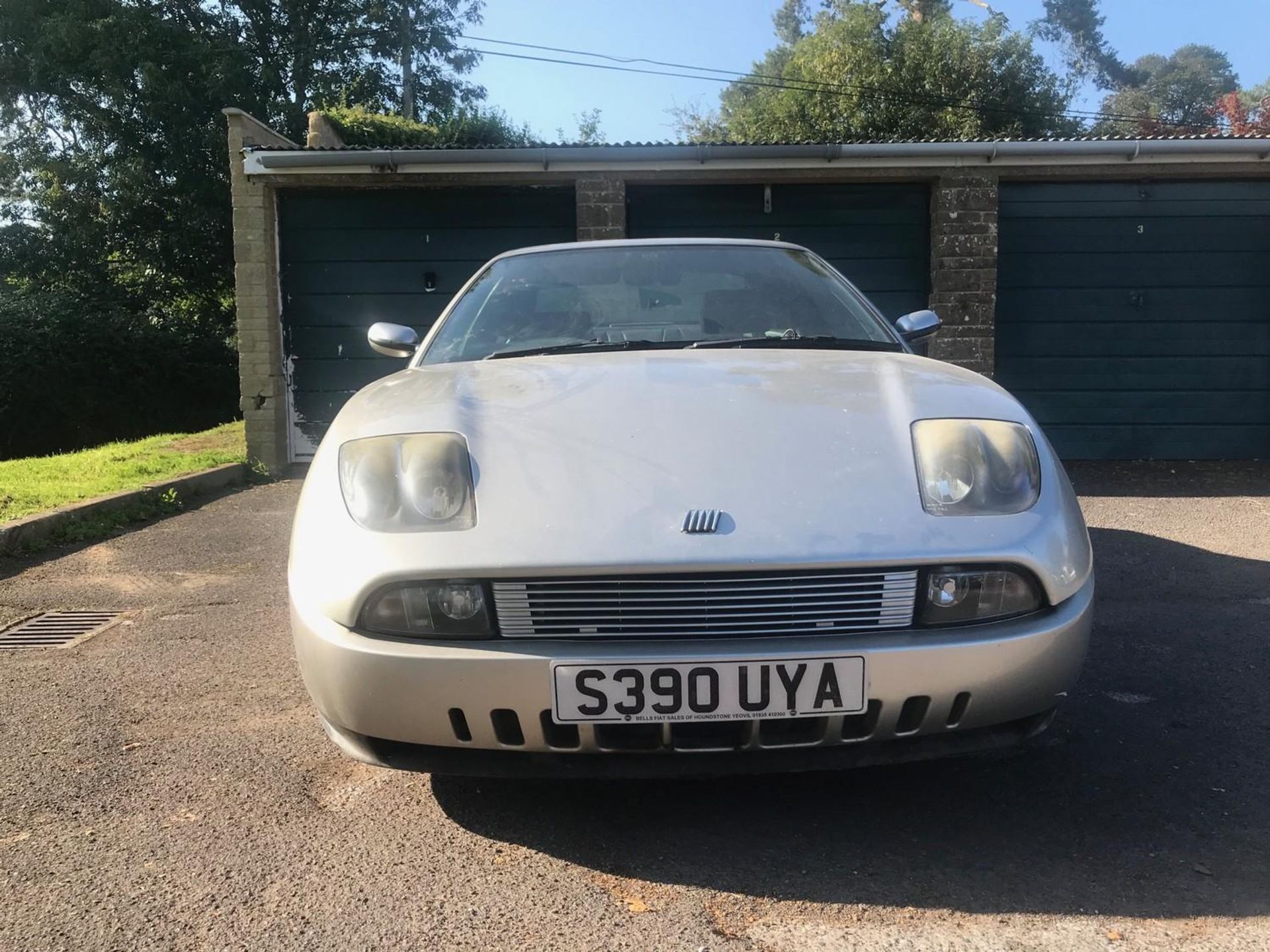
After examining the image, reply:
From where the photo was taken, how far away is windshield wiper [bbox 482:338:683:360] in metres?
2.95

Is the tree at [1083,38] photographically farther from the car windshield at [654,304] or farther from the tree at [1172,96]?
the car windshield at [654,304]

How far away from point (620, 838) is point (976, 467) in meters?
1.09

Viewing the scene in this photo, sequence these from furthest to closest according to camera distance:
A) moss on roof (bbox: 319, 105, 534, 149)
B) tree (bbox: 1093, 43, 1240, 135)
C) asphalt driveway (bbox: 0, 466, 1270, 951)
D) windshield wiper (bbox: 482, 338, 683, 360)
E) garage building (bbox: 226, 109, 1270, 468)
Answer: tree (bbox: 1093, 43, 1240, 135), moss on roof (bbox: 319, 105, 534, 149), garage building (bbox: 226, 109, 1270, 468), windshield wiper (bbox: 482, 338, 683, 360), asphalt driveway (bbox: 0, 466, 1270, 951)

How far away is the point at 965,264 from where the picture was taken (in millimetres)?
8727

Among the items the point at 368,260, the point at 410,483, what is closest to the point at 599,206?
the point at 368,260

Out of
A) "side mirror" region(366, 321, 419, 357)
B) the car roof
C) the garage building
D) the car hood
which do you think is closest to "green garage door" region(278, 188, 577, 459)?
the garage building

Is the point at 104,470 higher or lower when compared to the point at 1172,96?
lower

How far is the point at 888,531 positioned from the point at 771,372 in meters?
0.72

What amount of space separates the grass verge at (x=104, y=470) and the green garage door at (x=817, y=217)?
13.9ft

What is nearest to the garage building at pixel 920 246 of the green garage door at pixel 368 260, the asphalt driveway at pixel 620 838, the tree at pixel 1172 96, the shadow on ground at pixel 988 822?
the green garage door at pixel 368 260

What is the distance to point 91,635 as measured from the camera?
3900 millimetres

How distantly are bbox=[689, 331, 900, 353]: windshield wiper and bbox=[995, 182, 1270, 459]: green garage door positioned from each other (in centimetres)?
657

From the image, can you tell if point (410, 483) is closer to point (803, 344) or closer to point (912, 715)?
point (912, 715)

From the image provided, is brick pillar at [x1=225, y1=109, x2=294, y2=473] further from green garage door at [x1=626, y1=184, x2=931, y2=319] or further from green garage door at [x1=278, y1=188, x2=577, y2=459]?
green garage door at [x1=626, y1=184, x2=931, y2=319]
